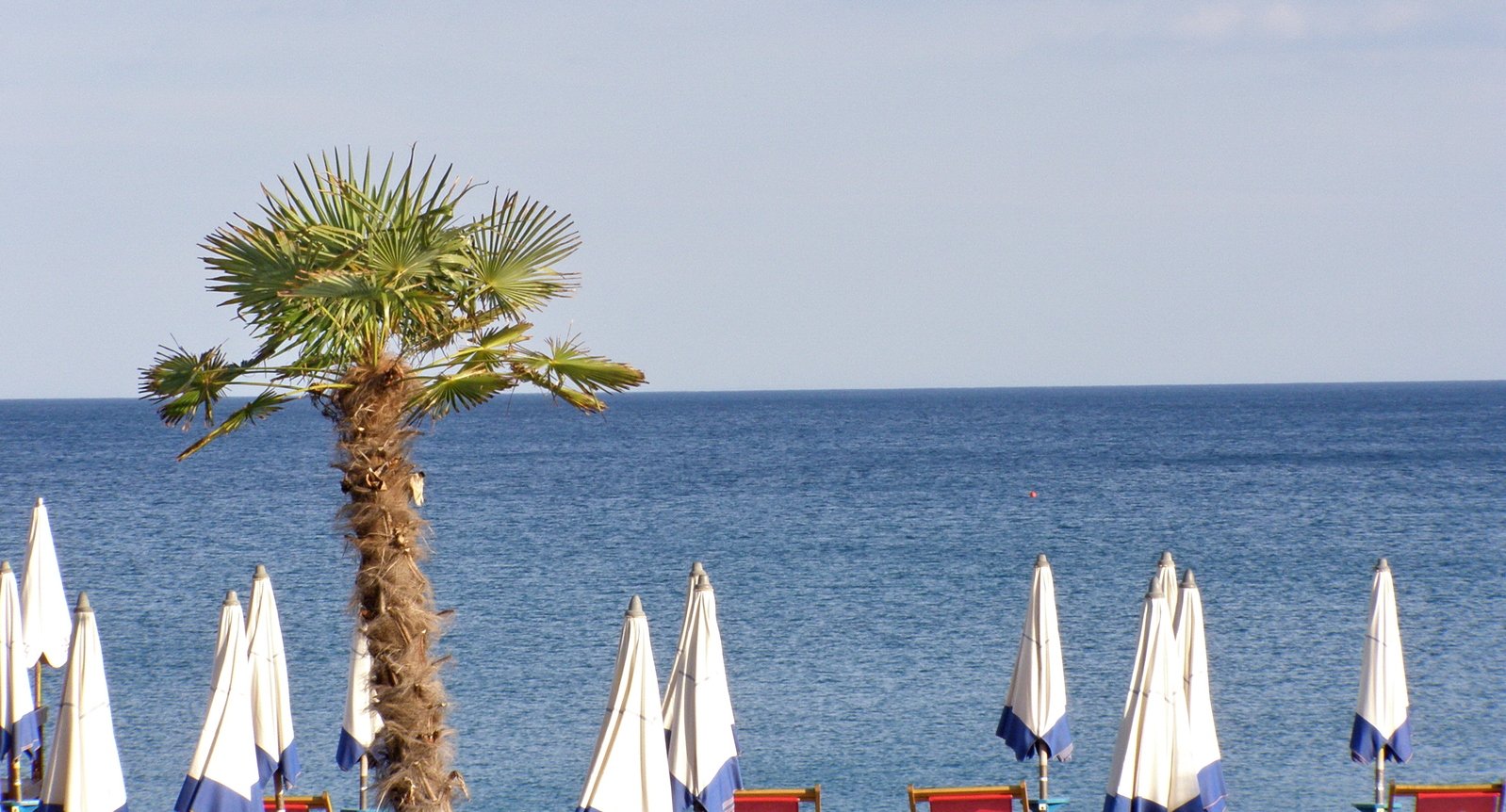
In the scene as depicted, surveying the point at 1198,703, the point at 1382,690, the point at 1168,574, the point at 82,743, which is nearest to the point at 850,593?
the point at 1382,690

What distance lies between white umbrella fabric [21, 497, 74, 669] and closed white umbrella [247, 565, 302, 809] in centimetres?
208

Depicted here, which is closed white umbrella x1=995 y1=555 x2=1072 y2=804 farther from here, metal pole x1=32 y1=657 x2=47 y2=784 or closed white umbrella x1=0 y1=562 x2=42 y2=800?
closed white umbrella x1=0 y1=562 x2=42 y2=800

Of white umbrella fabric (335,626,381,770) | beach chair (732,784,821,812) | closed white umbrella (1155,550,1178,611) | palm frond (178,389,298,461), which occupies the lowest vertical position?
beach chair (732,784,821,812)

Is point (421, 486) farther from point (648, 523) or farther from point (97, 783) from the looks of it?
point (648, 523)

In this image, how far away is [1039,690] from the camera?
45.5 ft

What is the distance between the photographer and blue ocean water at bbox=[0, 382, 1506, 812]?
22.0 meters

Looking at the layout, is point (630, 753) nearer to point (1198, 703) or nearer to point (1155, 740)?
point (1155, 740)

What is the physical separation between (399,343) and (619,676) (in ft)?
9.50

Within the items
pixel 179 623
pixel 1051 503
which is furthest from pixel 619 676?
pixel 1051 503

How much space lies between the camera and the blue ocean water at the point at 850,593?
22.0 meters

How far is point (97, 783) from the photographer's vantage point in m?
11.0

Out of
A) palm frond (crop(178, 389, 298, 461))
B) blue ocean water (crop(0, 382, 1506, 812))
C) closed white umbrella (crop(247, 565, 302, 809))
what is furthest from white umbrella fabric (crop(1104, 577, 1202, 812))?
closed white umbrella (crop(247, 565, 302, 809))

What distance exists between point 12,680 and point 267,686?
235 cm

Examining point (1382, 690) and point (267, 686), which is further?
point (1382, 690)
